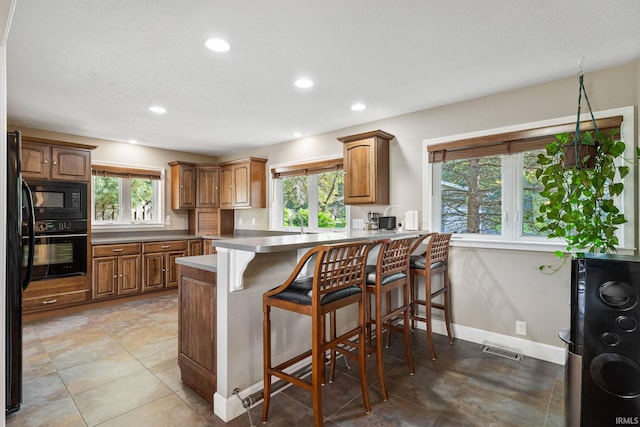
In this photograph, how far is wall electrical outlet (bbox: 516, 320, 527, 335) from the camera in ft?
9.51

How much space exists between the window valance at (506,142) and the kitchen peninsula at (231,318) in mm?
1555

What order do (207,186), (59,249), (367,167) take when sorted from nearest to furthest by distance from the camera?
(367,167) → (59,249) → (207,186)

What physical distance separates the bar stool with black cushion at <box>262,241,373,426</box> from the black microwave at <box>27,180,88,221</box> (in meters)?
3.61


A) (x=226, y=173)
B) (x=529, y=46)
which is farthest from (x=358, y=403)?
(x=226, y=173)

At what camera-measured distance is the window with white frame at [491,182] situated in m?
2.91

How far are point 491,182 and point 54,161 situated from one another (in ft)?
16.8

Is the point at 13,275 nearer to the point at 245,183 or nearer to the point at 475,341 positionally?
the point at 245,183

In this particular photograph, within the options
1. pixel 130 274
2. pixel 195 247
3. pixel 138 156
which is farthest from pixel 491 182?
pixel 138 156

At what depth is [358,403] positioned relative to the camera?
2092mm

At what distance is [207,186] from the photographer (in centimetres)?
568

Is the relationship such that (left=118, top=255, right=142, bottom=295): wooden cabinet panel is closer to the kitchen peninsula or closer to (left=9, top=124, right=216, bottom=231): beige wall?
(left=9, top=124, right=216, bottom=231): beige wall

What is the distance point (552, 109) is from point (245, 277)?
9.54ft

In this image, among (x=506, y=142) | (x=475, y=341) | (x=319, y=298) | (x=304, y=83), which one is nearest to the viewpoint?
(x=319, y=298)

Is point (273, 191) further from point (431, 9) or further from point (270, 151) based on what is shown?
point (431, 9)
